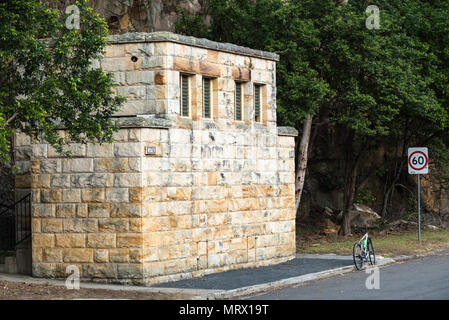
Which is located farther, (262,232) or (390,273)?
(262,232)

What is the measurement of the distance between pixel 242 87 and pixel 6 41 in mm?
6846

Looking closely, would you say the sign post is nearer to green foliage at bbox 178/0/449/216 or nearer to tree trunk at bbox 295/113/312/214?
green foliage at bbox 178/0/449/216

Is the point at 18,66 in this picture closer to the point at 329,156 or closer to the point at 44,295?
the point at 44,295

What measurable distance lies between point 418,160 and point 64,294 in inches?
611

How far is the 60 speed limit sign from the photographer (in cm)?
2677

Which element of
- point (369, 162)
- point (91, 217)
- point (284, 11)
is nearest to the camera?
point (91, 217)

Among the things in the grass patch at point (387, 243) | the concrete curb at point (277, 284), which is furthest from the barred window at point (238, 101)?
the grass patch at point (387, 243)

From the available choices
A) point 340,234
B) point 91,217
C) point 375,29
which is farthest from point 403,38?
point 91,217

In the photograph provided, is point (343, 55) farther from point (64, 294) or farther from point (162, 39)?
point (64, 294)

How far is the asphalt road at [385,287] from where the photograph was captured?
47.4ft

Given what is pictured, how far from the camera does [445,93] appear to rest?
30.0 m

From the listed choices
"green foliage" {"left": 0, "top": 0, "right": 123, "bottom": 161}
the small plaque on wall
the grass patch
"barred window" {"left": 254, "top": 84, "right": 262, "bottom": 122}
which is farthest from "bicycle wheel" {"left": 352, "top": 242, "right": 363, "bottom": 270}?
"green foliage" {"left": 0, "top": 0, "right": 123, "bottom": 161}

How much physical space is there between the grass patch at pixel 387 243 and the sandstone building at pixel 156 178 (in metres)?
5.50

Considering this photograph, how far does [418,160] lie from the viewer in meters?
26.9
